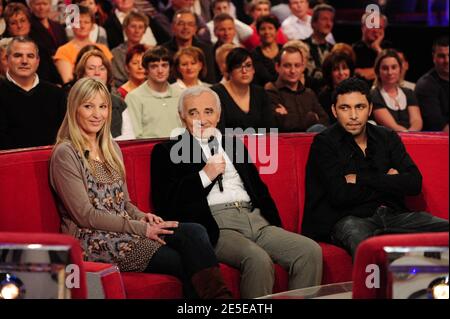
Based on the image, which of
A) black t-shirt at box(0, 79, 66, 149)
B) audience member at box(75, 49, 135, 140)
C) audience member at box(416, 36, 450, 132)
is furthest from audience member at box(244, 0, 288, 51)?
black t-shirt at box(0, 79, 66, 149)

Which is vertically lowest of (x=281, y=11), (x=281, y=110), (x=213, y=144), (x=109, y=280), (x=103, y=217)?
(x=109, y=280)

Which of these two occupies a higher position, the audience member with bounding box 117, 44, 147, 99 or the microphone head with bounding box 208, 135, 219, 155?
the audience member with bounding box 117, 44, 147, 99

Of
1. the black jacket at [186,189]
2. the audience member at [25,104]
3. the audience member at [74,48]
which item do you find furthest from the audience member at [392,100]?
the audience member at [25,104]

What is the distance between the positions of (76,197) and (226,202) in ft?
2.04

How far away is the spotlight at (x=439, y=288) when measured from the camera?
7.08ft


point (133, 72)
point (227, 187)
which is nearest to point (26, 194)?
point (227, 187)

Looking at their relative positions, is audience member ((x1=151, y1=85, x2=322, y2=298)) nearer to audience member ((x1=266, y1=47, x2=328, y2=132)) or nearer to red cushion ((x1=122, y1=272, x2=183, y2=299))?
red cushion ((x1=122, y1=272, x2=183, y2=299))

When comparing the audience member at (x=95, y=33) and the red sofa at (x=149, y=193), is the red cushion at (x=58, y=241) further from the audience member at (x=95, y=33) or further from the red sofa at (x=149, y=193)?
the audience member at (x=95, y=33)

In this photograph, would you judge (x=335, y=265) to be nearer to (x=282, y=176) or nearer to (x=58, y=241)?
(x=282, y=176)

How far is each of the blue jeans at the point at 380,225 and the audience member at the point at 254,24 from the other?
10.0 ft

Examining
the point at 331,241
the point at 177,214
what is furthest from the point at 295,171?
the point at 177,214

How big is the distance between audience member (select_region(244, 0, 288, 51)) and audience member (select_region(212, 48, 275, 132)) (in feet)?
5.80

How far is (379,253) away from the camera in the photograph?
2143 millimetres

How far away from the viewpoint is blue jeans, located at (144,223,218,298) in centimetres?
295
